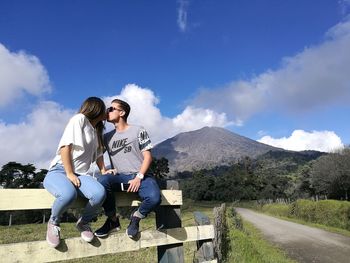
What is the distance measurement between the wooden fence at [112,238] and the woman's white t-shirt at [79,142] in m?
0.29

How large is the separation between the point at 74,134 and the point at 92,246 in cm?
87

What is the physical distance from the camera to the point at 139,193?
3.45 meters

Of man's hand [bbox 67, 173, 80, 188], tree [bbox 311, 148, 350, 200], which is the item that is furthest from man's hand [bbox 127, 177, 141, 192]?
tree [bbox 311, 148, 350, 200]

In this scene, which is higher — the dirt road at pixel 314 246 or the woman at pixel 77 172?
the woman at pixel 77 172

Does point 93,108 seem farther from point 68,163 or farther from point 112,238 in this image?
point 112,238

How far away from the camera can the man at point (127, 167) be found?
338 cm

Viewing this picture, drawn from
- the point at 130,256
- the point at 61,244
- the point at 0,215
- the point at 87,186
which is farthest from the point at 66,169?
the point at 0,215

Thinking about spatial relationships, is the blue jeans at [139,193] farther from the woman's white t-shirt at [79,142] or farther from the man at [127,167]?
the woman's white t-shirt at [79,142]

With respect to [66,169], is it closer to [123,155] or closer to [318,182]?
[123,155]

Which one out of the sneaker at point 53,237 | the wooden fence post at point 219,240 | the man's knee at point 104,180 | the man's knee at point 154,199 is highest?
the man's knee at point 104,180

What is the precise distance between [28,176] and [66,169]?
3425 centimetres

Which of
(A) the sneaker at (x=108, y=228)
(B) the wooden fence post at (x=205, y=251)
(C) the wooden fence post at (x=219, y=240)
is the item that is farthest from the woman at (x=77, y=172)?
(C) the wooden fence post at (x=219, y=240)

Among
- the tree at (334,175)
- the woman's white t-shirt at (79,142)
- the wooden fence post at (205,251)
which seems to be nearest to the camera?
the woman's white t-shirt at (79,142)

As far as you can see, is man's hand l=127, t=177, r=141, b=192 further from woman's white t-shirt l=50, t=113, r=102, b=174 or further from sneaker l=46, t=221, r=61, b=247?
sneaker l=46, t=221, r=61, b=247
